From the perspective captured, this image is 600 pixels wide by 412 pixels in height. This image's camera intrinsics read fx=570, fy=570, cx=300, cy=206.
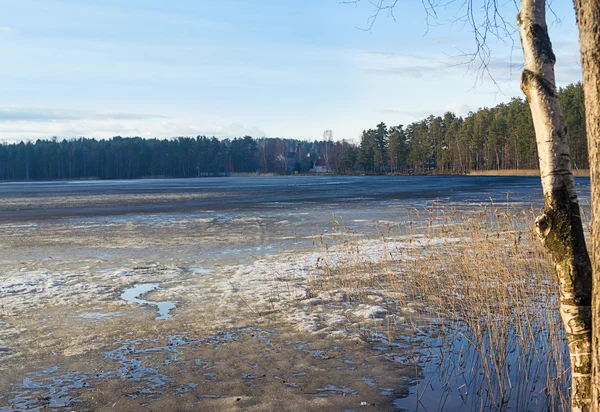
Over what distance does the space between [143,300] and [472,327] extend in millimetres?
5402

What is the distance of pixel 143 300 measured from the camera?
9.65m

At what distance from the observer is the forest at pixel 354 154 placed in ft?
373

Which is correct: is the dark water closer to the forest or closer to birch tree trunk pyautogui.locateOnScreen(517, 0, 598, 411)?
birch tree trunk pyautogui.locateOnScreen(517, 0, 598, 411)

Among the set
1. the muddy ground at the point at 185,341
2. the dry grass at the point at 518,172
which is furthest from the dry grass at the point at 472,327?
the dry grass at the point at 518,172

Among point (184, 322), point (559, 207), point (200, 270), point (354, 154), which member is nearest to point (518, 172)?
point (354, 154)

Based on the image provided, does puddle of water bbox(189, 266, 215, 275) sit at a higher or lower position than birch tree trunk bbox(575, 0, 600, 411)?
lower

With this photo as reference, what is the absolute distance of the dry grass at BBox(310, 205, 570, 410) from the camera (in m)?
5.62

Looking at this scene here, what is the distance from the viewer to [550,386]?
18.1ft

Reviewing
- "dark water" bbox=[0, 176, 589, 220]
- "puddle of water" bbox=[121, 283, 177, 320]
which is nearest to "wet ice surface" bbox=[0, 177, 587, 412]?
"puddle of water" bbox=[121, 283, 177, 320]

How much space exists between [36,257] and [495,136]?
4348 inches

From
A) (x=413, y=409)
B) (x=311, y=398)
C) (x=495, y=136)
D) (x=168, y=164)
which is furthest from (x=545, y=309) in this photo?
(x=168, y=164)

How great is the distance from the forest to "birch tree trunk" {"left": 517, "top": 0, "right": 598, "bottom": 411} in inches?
4060

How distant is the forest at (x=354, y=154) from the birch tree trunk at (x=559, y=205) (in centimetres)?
10312

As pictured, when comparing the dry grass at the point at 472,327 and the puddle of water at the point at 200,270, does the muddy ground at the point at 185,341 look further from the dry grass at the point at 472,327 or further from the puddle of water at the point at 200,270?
the dry grass at the point at 472,327
